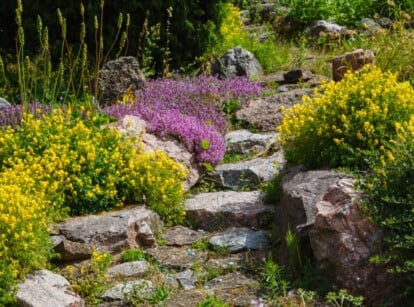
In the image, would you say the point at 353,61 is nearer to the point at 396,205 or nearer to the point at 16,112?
the point at 16,112

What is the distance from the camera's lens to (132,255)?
229 inches

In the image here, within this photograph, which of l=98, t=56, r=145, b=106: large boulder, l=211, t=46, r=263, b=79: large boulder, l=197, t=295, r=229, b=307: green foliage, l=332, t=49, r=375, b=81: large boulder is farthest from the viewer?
l=211, t=46, r=263, b=79: large boulder

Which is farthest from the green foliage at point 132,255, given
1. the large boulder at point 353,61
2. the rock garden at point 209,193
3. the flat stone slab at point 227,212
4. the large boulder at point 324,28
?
the large boulder at point 324,28

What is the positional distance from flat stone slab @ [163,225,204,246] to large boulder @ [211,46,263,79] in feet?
13.2

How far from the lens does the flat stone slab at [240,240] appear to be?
19.6 feet

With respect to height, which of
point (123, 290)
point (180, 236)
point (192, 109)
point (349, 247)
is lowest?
point (180, 236)

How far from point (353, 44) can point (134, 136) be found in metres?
5.88

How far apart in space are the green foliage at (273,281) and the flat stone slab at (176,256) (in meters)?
0.60

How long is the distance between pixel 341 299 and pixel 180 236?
6.04 feet

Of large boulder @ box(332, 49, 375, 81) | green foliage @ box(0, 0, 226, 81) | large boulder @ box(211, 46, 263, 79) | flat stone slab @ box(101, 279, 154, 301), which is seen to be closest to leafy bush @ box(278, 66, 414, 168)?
flat stone slab @ box(101, 279, 154, 301)

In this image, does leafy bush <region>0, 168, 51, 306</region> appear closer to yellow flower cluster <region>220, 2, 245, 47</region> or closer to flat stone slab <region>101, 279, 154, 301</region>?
flat stone slab <region>101, 279, 154, 301</region>

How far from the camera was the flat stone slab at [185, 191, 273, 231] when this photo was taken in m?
6.44

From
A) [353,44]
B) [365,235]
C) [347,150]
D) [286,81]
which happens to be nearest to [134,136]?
[347,150]

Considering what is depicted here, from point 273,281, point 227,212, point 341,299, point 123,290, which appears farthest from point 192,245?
point 341,299
